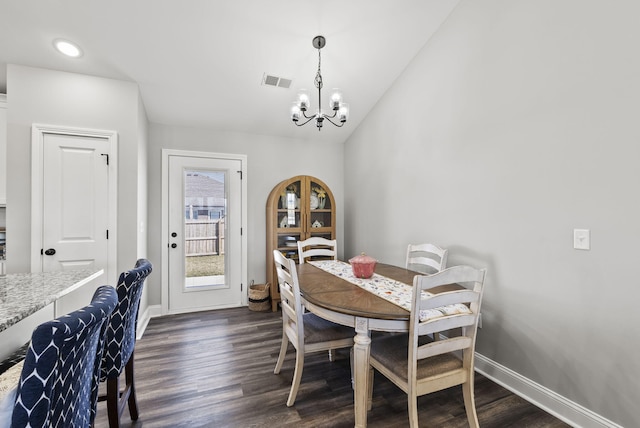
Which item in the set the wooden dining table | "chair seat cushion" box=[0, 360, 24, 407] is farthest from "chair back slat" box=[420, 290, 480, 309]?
"chair seat cushion" box=[0, 360, 24, 407]

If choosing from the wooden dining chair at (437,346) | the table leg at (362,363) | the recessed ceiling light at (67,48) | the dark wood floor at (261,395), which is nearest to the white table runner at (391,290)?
the wooden dining chair at (437,346)

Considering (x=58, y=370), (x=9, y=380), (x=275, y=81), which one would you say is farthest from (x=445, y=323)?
(x=275, y=81)

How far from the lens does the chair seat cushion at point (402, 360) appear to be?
1537 millimetres

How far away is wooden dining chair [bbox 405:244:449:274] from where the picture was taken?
2527 mm

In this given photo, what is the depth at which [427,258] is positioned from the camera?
2697 mm

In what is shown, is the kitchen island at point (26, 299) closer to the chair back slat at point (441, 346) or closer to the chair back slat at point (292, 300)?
the chair back slat at point (292, 300)

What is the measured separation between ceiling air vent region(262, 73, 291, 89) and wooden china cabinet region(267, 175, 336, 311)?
1.19 metres

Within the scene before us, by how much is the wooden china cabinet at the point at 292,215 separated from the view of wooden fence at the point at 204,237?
650 millimetres

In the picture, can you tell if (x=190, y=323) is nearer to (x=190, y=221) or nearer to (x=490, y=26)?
(x=190, y=221)

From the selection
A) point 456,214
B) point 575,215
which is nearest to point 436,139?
point 456,214

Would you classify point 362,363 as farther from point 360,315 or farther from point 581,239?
point 581,239

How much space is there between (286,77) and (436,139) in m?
1.69

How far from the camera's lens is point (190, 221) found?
12.1 feet

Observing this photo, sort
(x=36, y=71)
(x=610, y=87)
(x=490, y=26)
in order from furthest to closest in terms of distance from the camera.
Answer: (x=36, y=71) < (x=490, y=26) < (x=610, y=87)
